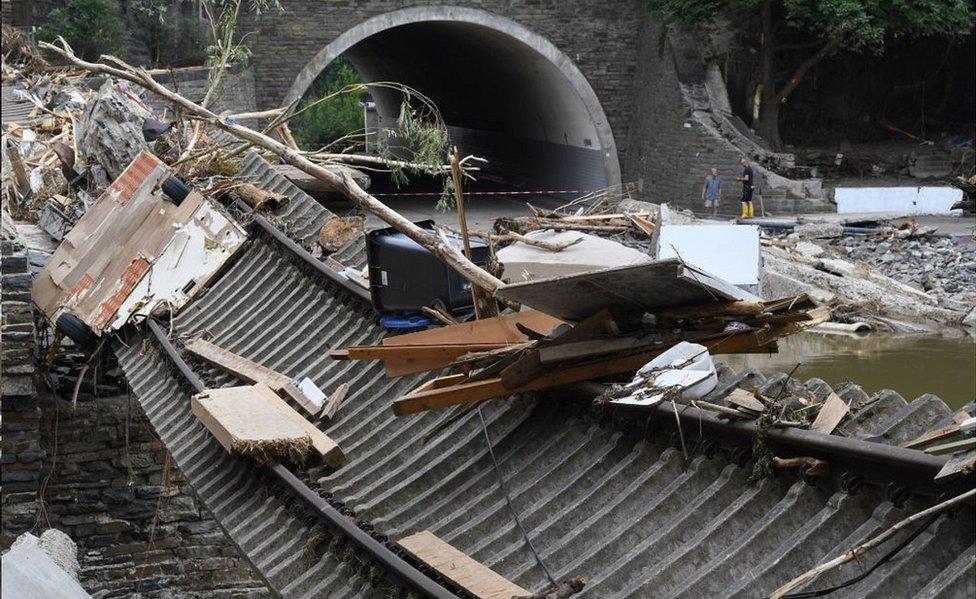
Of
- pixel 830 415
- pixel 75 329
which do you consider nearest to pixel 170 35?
pixel 75 329

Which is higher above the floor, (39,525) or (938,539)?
(938,539)

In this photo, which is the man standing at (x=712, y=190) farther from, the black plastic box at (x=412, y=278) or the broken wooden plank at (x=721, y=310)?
the broken wooden plank at (x=721, y=310)

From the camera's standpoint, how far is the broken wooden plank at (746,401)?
4320 mm

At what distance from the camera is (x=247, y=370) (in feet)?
26.0

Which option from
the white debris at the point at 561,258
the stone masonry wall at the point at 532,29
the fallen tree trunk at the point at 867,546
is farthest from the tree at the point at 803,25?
the fallen tree trunk at the point at 867,546

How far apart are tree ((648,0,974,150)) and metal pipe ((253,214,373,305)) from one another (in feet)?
56.2

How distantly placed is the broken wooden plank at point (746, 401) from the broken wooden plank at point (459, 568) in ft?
3.22

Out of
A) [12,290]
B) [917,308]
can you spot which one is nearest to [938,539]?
[12,290]

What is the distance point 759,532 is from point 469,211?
23513mm

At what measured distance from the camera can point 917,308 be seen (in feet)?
61.5

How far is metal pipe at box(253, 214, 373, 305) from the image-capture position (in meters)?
7.94

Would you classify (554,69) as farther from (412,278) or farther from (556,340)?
(556,340)

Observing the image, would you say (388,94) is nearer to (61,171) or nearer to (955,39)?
(955,39)

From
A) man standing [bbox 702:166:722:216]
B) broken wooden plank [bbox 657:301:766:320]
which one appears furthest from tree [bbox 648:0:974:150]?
broken wooden plank [bbox 657:301:766:320]
